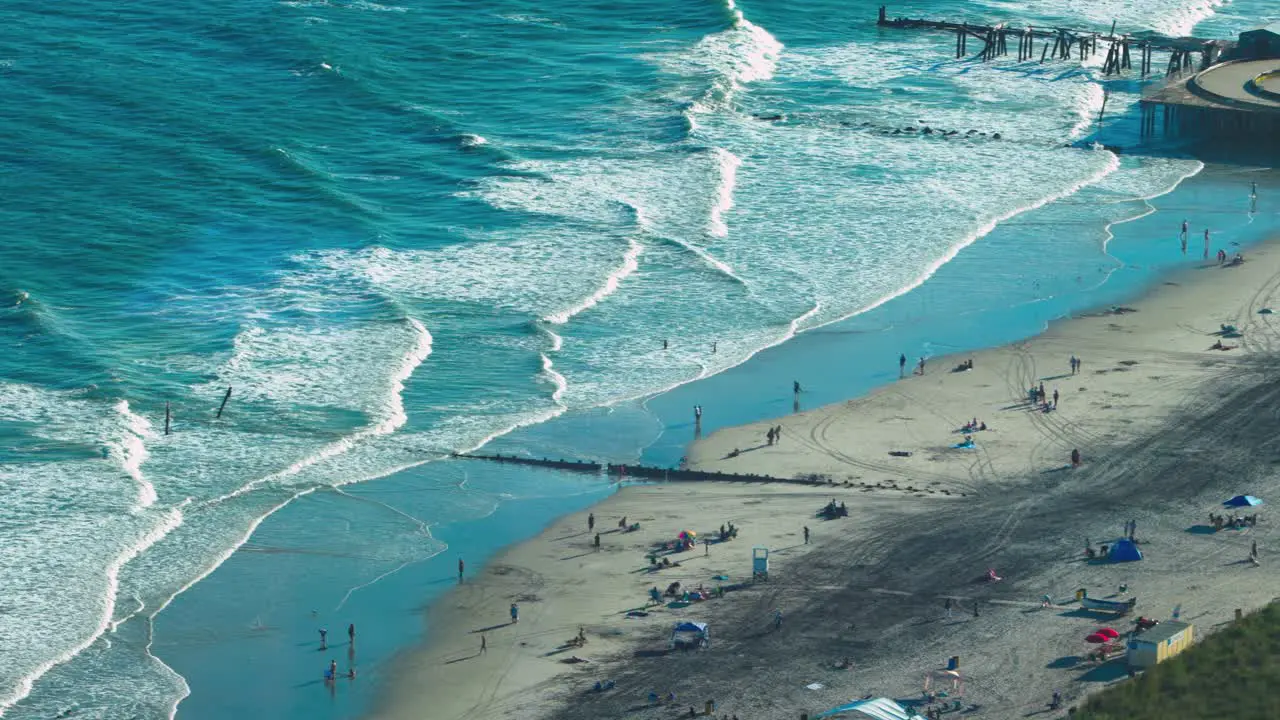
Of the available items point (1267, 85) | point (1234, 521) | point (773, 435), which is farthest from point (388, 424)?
point (1267, 85)

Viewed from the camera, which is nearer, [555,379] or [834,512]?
[834,512]

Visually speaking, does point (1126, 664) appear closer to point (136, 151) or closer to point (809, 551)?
point (809, 551)

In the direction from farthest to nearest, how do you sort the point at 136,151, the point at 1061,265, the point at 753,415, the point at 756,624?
the point at 136,151 → the point at 1061,265 → the point at 753,415 → the point at 756,624

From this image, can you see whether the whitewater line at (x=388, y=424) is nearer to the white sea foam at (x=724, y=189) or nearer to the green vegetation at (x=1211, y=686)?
the white sea foam at (x=724, y=189)

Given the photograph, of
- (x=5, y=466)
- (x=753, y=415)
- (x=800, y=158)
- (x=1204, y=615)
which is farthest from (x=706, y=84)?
(x=1204, y=615)

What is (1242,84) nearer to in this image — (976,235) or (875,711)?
(976,235)

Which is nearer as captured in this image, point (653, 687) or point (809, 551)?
point (653, 687)
